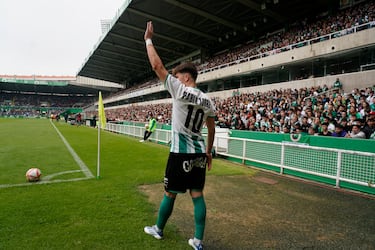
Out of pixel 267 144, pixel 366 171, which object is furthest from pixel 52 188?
pixel 366 171

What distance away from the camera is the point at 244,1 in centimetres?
2264

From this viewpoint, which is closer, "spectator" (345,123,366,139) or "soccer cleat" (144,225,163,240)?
"soccer cleat" (144,225,163,240)

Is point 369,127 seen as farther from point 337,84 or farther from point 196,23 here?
point 196,23

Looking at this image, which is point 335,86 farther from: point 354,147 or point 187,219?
point 187,219

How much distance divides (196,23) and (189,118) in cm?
2959

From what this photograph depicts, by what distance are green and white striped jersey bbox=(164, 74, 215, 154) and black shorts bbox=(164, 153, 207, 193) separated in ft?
0.26

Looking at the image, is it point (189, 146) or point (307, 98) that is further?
point (307, 98)

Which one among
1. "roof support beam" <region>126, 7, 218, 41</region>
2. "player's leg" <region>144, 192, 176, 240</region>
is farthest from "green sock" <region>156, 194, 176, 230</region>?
"roof support beam" <region>126, 7, 218, 41</region>

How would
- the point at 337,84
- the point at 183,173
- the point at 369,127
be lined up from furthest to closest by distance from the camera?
the point at 337,84 → the point at 369,127 → the point at 183,173

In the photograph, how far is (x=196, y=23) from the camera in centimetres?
2958

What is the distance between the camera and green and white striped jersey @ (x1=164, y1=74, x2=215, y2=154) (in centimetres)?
264

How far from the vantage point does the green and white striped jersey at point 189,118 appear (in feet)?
8.67

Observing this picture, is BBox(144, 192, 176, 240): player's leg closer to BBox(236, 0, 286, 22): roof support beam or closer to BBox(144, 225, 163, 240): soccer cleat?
BBox(144, 225, 163, 240): soccer cleat

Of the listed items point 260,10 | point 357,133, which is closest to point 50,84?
point 260,10
